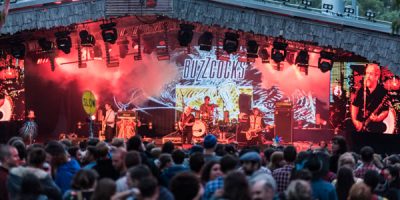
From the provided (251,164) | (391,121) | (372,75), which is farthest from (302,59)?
(251,164)

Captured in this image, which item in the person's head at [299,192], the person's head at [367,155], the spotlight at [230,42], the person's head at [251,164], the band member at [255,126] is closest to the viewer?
the person's head at [299,192]

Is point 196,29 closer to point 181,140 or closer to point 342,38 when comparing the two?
point 181,140

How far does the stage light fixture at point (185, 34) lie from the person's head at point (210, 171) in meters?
15.4

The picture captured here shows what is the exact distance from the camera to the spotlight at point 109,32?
22.2m

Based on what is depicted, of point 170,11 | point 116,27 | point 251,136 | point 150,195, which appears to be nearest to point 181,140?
point 251,136

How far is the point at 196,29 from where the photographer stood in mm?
23656

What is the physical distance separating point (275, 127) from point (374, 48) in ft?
16.6

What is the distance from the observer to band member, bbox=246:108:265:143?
959 inches

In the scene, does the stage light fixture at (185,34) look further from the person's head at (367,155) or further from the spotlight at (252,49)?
the person's head at (367,155)

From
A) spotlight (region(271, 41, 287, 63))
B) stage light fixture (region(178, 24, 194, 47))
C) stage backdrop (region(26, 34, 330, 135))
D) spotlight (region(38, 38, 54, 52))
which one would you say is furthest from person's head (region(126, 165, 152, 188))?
stage backdrop (region(26, 34, 330, 135))

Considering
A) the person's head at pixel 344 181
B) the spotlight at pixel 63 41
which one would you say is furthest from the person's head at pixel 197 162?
the spotlight at pixel 63 41

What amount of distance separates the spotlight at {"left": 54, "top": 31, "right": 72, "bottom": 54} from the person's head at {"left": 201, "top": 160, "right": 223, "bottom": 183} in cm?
1572

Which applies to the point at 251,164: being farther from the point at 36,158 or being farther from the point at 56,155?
the point at 56,155

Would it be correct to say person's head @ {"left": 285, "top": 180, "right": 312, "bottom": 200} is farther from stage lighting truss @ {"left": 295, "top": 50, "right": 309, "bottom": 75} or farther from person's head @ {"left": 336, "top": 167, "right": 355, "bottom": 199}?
stage lighting truss @ {"left": 295, "top": 50, "right": 309, "bottom": 75}
